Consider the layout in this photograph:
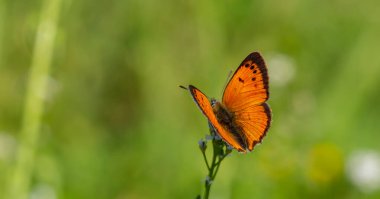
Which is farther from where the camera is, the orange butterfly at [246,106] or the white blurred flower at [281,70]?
the white blurred flower at [281,70]

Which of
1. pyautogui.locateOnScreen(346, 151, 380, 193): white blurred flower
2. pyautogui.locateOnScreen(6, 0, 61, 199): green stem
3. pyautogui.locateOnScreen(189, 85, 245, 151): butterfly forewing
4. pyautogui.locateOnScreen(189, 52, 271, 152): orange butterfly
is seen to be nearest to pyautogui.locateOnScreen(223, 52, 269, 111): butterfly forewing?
pyautogui.locateOnScreen(189, 52, 271, 152): orange butterfly

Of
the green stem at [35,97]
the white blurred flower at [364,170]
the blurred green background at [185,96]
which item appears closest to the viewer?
the green stem at [35,97]

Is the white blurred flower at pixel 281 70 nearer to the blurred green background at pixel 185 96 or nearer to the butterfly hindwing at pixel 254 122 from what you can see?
the blurred green background at pixel 185 96

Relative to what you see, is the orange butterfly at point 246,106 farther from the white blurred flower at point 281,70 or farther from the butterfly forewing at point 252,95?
Result: the white blurred flower at point 281,70

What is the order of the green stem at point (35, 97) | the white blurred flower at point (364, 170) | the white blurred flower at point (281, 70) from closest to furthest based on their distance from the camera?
the green stem at point (35, 97) → the white blurred flower at point (364, 170) → the white blurred flower at point (281, 70)

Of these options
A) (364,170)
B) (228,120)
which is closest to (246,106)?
(228,120)

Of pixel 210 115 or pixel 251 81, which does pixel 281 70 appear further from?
pixel 210 115

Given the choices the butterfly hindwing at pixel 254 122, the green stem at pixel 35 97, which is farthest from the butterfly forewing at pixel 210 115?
the green stem at pixel 35 97

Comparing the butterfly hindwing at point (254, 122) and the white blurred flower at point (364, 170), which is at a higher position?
the butterfly hindwing at point (254, 122)

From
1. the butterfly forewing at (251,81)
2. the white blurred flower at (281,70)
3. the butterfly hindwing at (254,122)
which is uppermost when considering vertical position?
the white blurred flower at (281,70)

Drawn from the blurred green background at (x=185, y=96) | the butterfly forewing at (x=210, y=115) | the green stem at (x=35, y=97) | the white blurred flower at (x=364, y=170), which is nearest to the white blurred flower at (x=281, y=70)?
the blurred green background at (x=185, y=96)
